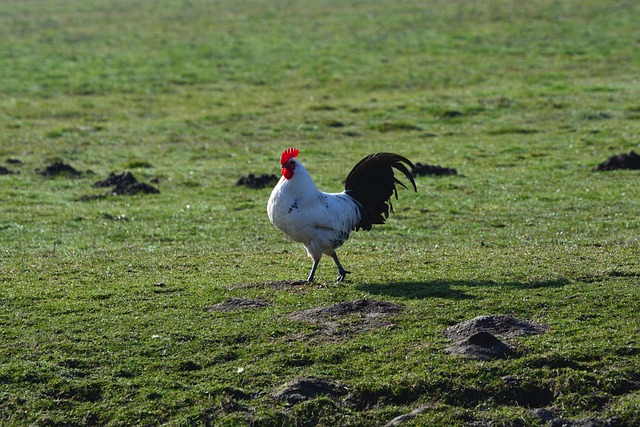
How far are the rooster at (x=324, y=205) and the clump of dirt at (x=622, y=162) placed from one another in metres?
10.3

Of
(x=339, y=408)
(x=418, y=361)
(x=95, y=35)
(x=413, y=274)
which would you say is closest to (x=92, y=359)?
(x=339, y=408)

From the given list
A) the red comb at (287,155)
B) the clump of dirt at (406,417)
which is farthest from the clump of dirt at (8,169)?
the clump of dirt at (406,417)

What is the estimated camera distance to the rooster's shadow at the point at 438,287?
39.2ft

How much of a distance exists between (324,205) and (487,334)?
4134 mm

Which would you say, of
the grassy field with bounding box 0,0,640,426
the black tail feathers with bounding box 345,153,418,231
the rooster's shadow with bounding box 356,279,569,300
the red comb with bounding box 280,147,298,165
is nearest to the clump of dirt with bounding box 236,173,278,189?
the grassy field with bounding box 0,0,640,426

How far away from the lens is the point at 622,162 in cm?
2264

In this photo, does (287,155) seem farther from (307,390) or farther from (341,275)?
(307,390)

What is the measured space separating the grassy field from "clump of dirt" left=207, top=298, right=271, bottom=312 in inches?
4.7

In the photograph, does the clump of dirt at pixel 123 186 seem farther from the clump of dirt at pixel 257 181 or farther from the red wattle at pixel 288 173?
the red wattle at pixel 288 173

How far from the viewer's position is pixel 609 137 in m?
26.8

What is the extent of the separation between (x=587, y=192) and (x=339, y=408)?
13.1 meters

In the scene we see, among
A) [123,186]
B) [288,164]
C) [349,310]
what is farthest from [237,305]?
[123,186]

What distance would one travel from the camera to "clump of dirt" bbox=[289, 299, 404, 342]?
10.6m

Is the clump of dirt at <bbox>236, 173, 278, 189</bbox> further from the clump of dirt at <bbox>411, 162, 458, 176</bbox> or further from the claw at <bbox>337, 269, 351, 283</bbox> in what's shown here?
the claw at <bbox>337, 269, 351, 283</bbox>
